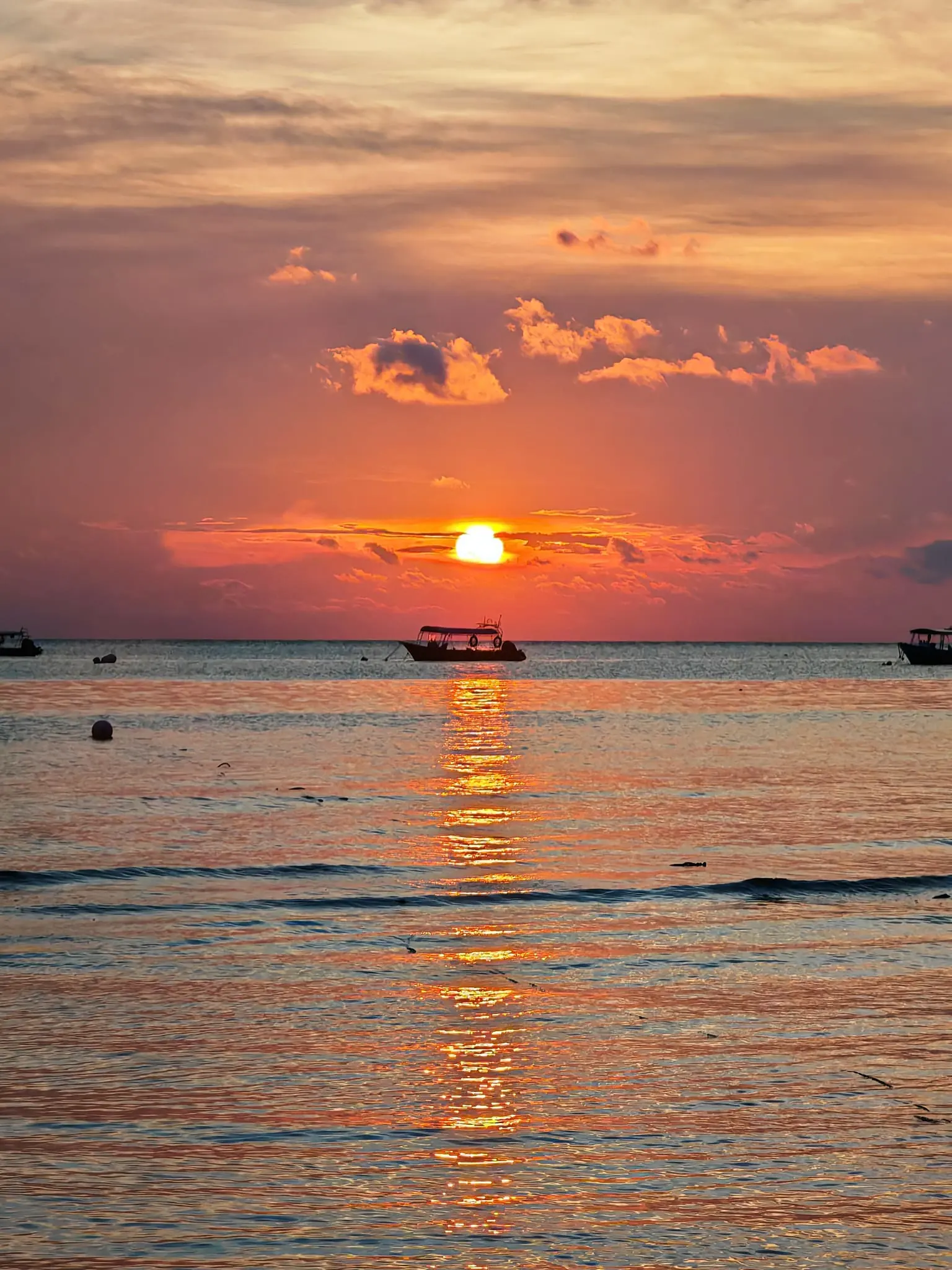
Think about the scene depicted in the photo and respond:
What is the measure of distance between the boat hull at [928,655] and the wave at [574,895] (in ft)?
573

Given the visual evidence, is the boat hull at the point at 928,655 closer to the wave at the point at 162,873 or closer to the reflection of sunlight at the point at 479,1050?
the reflection of sunlight at the point at 479,1050

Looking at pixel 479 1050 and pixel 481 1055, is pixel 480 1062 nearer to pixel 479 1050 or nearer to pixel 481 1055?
pixel 481 1055

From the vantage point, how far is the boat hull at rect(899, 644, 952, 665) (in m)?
192

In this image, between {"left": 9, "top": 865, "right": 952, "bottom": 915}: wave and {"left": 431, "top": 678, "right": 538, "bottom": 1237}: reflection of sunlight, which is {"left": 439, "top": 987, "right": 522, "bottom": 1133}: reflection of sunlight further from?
{"left": 9, "top": 865, "right": 952, "bottom": 915}: wave

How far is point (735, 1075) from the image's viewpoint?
12719 mm

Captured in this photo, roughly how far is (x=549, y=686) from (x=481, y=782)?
9994 cm

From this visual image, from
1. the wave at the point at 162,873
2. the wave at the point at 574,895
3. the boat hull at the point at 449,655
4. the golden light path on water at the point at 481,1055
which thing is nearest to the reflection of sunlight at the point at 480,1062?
the golden light path on water at the point at 481,1055

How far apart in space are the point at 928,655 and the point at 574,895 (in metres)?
183

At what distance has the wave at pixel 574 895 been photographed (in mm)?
22969

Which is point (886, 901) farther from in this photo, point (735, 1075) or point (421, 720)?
point (421, 720)

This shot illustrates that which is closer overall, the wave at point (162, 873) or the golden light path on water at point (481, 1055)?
the golden light path on water at point (481, 1055)

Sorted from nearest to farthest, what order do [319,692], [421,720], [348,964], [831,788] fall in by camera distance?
1. [348,964]
2. [831,788]
3. [421,720]
4. [319,692]

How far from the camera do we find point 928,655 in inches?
7692

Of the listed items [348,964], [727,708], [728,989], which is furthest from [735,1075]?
[727,708]
